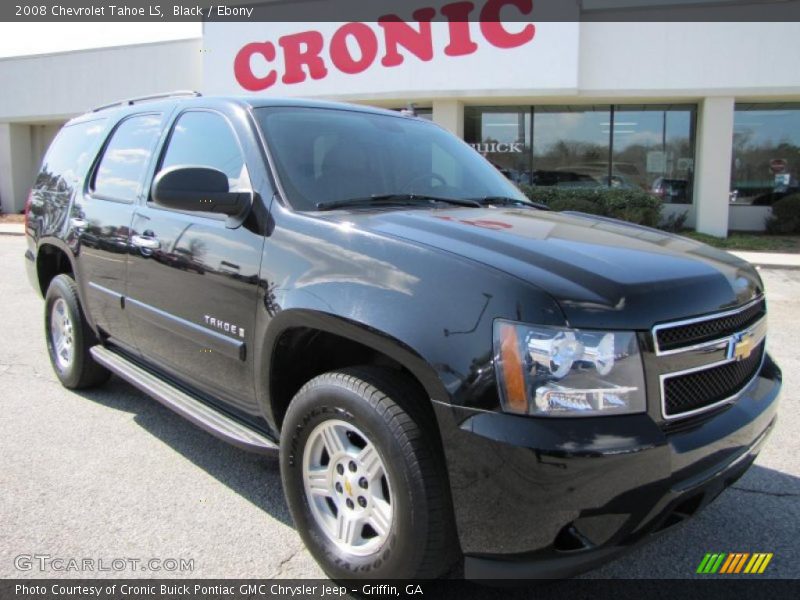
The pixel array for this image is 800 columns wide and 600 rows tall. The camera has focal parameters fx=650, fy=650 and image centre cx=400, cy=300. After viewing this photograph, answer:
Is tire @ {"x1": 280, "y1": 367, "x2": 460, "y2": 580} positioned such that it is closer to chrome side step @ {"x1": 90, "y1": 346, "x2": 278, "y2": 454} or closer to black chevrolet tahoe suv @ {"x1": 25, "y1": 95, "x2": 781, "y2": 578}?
black chevrolet tahoe suv @ {"x1": 25, "y1": 95, "x2": 781, "y2": 578}

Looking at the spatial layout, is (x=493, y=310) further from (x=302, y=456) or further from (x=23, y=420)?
(x=23, y=420)

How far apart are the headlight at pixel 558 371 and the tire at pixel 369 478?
372 mm

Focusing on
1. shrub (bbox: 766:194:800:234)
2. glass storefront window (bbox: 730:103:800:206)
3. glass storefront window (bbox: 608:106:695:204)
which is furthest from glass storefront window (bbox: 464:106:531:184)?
shrub (bbox: 766:194:800:234)

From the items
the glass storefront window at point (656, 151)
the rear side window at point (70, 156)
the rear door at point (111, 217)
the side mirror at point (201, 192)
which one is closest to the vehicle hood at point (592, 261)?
the side mirror at point (201, 192)

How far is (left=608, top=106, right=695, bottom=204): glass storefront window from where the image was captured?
17312 millimetres

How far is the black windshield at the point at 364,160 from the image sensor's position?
3076 mm

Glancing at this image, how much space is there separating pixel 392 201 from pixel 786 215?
16601 millimetres

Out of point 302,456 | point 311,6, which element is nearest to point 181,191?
point 302,456

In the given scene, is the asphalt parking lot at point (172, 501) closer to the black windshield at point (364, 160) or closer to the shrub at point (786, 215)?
the black windshield at point (364, 160)

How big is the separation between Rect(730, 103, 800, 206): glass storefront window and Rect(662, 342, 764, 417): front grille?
56.9ft

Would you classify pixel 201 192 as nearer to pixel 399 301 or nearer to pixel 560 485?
pixel 399 301

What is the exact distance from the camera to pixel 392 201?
10.4 ft

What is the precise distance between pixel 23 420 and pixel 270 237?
268 centimetres

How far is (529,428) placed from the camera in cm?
196
